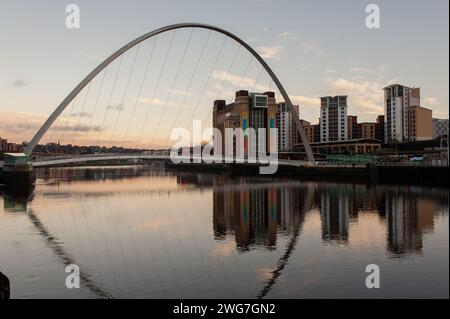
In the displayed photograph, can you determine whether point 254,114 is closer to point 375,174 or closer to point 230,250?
point 375,174

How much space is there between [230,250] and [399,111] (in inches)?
5807

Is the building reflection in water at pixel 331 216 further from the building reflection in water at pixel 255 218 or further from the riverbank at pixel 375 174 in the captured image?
the riverbank at pixel 375 174

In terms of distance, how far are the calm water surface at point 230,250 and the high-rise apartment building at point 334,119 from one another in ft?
413

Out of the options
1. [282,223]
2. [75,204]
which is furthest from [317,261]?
[75,204]

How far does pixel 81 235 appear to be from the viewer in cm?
2444

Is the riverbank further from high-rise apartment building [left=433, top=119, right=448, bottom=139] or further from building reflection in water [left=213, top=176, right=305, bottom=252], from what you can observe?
high-rise apartment building [left=433, top=119, right=448, bottom=139]

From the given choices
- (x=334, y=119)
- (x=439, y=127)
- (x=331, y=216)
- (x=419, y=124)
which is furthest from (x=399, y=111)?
(x=331, y=216)

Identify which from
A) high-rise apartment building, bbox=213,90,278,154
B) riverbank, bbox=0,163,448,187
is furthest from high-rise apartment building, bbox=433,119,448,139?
riverbank, bbox=0,163,448,187

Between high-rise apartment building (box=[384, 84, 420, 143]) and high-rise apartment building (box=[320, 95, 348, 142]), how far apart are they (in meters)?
15.1

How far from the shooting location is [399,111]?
15262cm

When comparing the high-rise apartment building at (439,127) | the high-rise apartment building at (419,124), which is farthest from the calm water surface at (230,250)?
the high-rise apartment building at (439,127)

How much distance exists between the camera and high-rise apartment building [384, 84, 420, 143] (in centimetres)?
15150

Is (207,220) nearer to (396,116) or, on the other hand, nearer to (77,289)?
(77,289)

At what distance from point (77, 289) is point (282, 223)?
16430 millimetres
